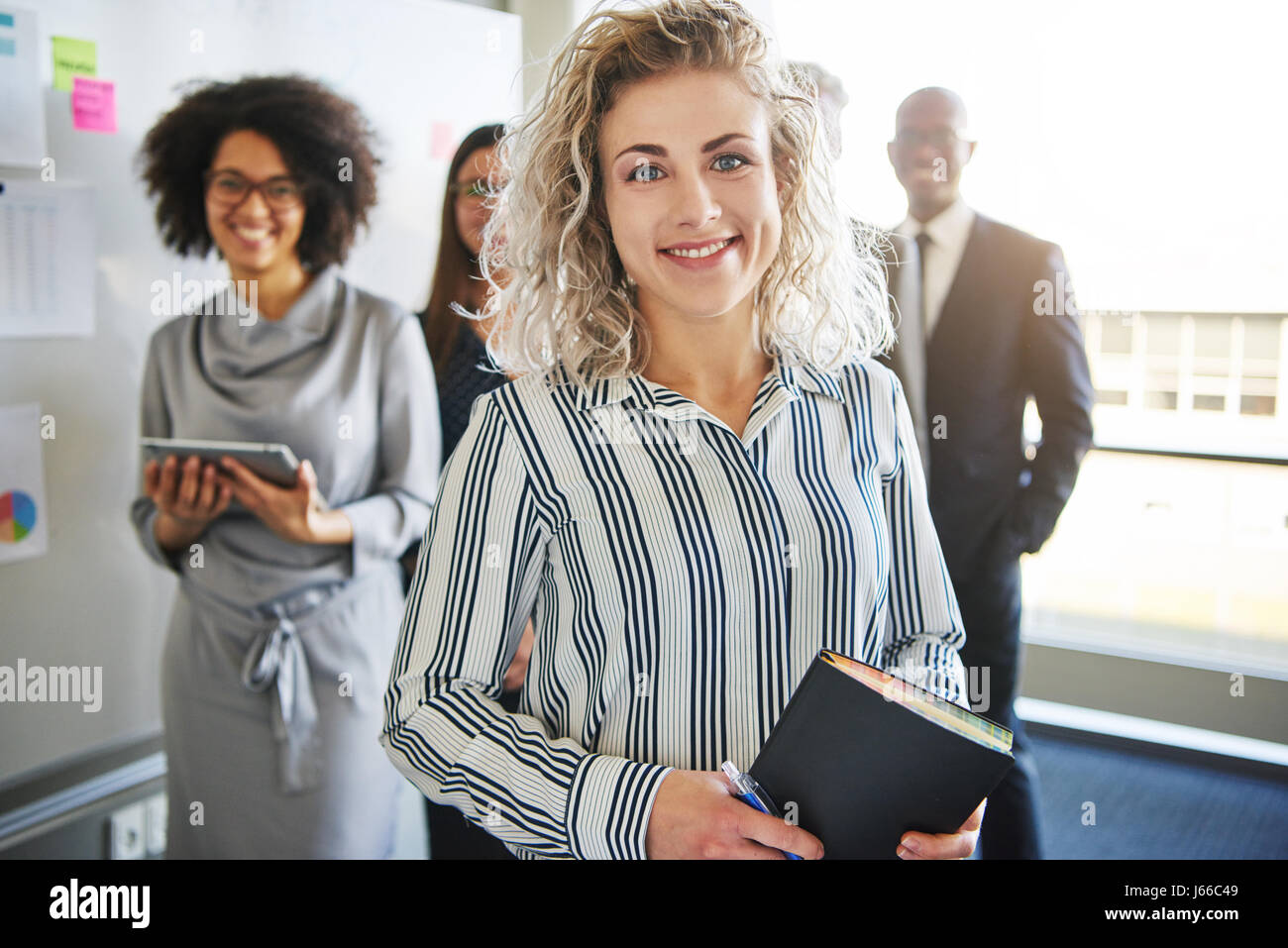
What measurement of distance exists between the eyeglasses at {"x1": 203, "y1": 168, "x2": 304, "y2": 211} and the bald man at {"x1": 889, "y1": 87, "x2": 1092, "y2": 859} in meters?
1.13

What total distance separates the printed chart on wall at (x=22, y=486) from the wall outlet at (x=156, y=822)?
55 cm

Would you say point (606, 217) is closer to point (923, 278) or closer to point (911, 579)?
point (911, 579)

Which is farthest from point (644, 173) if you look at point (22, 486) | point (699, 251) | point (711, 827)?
point (22, 486)

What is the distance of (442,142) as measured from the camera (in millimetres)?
2029

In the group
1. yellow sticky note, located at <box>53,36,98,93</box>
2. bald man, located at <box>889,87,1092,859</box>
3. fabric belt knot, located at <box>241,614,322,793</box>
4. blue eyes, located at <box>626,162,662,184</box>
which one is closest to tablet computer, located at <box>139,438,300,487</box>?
fabric belt knot, located at <box>241,614,322,793</box>

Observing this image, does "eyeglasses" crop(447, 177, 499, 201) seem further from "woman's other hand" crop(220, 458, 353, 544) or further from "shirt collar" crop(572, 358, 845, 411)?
"shirt collar" crop(572, 358, 845, 411)

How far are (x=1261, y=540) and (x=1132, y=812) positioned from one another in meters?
0.63

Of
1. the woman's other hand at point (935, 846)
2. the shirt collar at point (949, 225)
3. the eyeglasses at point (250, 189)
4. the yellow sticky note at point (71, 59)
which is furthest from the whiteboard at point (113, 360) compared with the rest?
the woman's other hand at point (935, 846)

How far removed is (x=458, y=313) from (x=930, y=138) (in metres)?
0.97

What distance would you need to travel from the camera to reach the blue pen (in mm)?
986

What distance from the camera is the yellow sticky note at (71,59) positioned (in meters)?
1.59

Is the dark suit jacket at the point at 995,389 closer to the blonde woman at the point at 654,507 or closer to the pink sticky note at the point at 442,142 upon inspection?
the blonde woman at the point at 654,507

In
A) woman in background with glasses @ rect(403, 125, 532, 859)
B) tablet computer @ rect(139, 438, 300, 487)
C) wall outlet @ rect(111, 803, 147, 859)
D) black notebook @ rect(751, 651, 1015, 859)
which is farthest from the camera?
woman in background with glasses @ rect(403, 125, 532, 859)
